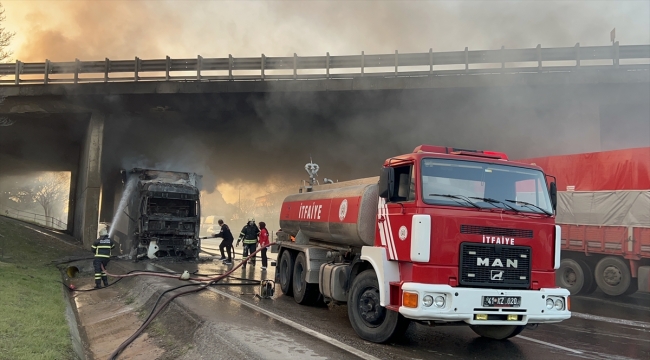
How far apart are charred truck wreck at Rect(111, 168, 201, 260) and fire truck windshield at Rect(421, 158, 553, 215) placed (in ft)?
38.0

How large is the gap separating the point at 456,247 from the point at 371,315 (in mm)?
1400

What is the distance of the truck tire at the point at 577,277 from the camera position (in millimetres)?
10797

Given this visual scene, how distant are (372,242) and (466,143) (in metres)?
13.5

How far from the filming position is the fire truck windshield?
538cm

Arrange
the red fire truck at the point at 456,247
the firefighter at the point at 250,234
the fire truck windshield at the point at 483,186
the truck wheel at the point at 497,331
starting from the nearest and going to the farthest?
the red fire truck at the point at 456,247 < the fire truck windshield at the point at 483,186 < the truck wheel at the point at 497,331 < the firefighter at the point at 250,234

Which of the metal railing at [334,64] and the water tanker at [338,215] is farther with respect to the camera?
the metal railing at [334,64]

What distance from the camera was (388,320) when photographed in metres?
5.61

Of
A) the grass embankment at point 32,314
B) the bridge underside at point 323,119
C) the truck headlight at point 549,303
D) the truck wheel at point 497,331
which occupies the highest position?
the bridge underside at point 323,119

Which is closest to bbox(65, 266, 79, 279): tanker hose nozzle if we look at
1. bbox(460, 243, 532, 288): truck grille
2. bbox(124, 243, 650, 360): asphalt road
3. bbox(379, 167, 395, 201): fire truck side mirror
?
bbox(124, 243, 650, 360): asphalt road

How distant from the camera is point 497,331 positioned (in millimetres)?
6398

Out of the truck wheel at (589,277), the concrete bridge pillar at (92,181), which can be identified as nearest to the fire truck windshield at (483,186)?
the truck wheel at (589,277)

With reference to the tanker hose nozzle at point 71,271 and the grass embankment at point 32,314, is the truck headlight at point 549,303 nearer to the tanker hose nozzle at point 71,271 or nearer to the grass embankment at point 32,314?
the grass embankment at point 32,314

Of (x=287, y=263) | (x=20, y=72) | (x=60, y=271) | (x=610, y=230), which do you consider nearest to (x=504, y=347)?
(x=287, y=263)

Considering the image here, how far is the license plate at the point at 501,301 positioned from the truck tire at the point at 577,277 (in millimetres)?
6711
